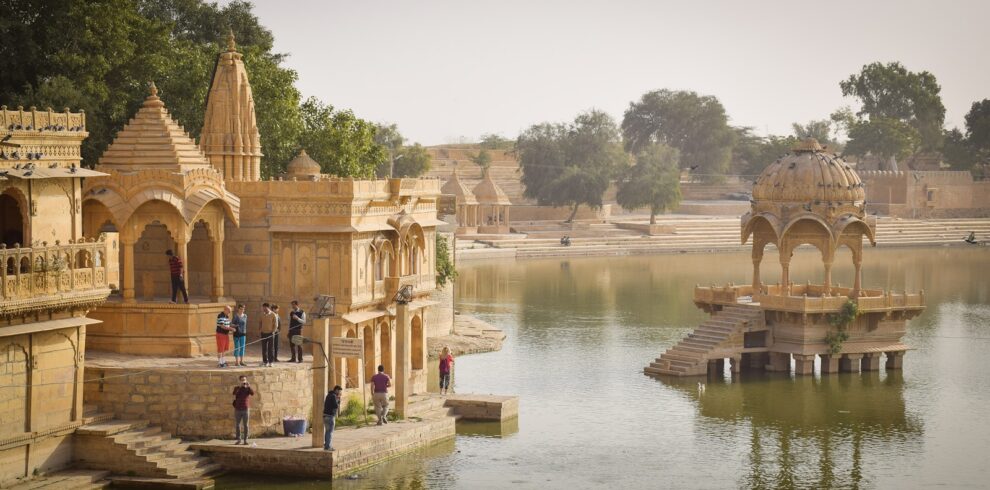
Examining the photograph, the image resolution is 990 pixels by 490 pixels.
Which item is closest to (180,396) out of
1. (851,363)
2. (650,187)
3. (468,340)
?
(468,340)

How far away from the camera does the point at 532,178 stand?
280ft

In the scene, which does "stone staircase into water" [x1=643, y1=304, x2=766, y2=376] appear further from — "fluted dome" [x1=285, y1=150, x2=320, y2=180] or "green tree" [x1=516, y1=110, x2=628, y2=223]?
"green tree" [x1=516, y1=110, x2=628, y2=223]

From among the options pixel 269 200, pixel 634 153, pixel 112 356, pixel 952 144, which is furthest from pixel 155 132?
pixel 634 153

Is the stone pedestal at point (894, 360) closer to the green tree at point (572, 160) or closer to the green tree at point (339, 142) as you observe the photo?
the green tree at point (339, 142)

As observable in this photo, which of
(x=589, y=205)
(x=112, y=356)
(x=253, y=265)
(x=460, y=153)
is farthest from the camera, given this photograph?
(x=460, y=153)

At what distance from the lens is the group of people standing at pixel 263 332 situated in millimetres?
24484

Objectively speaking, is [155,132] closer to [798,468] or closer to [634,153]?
[798,468]

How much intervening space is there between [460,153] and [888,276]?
4997cm

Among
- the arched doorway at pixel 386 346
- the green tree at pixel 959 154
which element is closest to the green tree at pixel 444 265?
the arched doorway at pixel 386 346

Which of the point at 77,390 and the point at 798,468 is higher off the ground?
the point at 77,390

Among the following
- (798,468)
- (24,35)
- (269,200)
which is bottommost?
(798,468)

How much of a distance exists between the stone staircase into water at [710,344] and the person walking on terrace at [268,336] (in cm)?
1128

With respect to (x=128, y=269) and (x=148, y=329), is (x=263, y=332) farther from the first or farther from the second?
(x=128, y=269)

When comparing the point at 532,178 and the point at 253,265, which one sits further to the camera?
the point at 532,178
